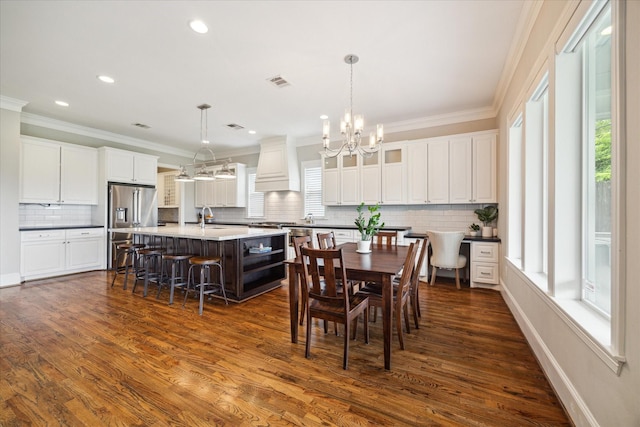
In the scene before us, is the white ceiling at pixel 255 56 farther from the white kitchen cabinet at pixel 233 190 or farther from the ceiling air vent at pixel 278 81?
the white kitchen cabinet at pixel 233 190

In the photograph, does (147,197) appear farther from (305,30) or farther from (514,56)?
(514,56)

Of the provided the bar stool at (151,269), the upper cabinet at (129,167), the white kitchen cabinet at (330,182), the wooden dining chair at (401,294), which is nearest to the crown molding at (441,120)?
the white kitchen cabinet at (330,182)

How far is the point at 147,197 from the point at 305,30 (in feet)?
18.0

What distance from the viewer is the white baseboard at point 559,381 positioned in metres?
1.48

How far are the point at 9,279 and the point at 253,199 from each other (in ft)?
15.0

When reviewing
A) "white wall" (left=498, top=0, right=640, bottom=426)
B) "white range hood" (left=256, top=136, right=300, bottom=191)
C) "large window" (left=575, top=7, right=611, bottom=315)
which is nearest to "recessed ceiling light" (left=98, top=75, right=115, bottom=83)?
"white range hood" (left=256, top=136, right=300, bottom=191)

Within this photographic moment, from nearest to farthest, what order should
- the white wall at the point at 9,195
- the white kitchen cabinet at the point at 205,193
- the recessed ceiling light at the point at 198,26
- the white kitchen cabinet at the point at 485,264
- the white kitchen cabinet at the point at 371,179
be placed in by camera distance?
the recessed ceiling light at the point at 198,26, the white kitchen cabinet at the point at 485,264, the white wall at the point at 9,195, the white kitchen cabinet at the point at 371,179, the white kitchen cabinet at the point at 205,193

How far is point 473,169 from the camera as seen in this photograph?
4.65 meters

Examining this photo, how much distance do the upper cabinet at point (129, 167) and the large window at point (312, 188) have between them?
3.56 meters

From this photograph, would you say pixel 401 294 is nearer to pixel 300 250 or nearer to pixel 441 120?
pixel 300 250

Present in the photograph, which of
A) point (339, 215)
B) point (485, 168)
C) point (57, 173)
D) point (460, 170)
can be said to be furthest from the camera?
point (339, 215)

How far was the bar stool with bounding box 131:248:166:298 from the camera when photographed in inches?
160

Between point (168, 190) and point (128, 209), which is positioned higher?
point (168, 190)

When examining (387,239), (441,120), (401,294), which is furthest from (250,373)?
(441,120)
